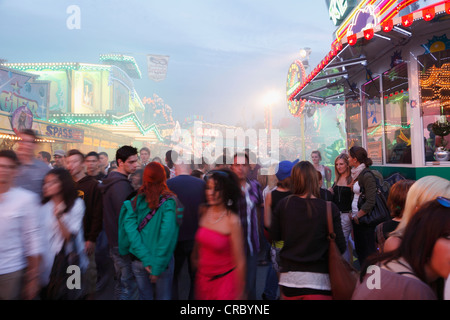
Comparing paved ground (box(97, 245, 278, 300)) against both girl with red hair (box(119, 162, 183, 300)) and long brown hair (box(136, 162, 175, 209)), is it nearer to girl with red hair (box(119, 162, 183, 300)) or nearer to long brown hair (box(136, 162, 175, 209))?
girl with red hair (box(119, 162, 183, 300))

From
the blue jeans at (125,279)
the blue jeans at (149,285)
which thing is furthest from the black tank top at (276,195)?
the blue jeans at (125,279)

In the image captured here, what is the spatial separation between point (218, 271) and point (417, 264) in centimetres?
164

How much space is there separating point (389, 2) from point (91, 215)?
29.8 ft

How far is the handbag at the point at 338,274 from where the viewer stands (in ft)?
8.14

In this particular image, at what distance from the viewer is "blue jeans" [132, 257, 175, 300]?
3340 mm

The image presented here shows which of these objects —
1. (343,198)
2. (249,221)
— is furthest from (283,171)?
(343,198)

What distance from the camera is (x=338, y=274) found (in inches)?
99.3

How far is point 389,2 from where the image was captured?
848 cm

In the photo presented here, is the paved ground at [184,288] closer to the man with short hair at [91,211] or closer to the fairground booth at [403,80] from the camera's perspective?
the man with short hair at [91,211]

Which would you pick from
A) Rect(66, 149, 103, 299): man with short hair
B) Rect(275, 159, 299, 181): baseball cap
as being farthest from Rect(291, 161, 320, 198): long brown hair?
Rect(66, 149, 103, 299): man with short hair

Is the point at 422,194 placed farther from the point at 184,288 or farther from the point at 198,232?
the point at 184,288

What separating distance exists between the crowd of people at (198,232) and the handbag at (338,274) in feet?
0.19
